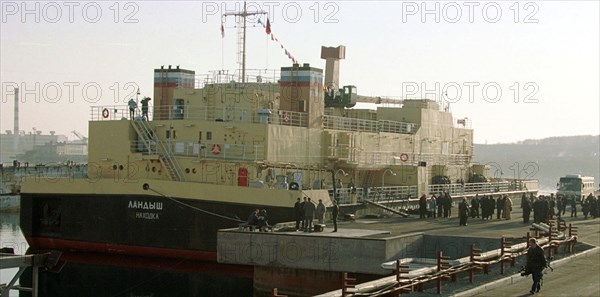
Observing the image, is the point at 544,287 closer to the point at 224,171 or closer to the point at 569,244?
the point at 569,244

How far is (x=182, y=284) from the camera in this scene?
30672 millimetres

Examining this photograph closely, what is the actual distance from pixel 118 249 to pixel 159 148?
4530 millimetres

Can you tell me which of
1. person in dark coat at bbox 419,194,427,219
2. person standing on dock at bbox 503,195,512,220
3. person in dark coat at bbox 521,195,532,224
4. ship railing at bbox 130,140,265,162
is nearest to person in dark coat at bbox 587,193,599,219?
person standing on dock at bbox 503,195,512,220

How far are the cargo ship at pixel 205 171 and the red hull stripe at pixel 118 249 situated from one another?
0.13 feet

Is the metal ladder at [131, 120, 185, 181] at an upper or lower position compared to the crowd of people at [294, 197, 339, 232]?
upper

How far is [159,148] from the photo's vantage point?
1353 inches

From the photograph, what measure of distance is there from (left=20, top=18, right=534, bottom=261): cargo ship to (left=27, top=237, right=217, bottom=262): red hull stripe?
0.04 m

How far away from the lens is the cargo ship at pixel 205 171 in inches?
1221

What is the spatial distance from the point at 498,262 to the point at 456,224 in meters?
11.7

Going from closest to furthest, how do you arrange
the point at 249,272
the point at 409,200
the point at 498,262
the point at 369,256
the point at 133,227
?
the point at 498,262
the point at 369,256
the point at 249,272
the point at 133,227
the point at 409,200

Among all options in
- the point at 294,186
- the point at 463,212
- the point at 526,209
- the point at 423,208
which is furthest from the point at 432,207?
the point at 294,186

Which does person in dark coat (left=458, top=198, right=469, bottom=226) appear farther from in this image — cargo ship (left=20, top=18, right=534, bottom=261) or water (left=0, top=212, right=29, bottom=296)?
water (left=0, top=212, right=29, bottom=296)

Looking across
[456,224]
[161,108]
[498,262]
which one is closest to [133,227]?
[161,108]

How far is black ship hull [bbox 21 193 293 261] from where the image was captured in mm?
30703
